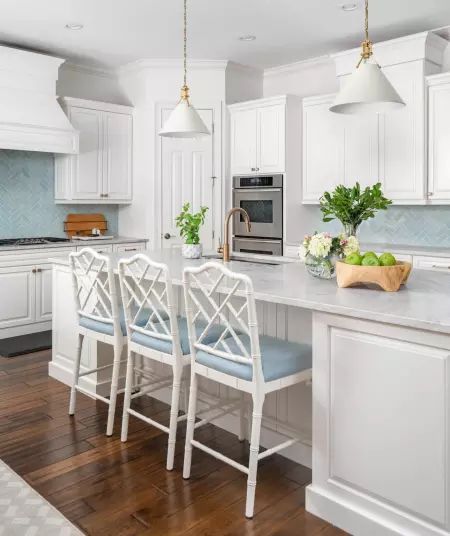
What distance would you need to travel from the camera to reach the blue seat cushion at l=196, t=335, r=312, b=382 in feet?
7.32

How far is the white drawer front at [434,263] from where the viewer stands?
4195 millimetres

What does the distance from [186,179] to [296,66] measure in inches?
61.9

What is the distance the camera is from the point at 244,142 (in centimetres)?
554

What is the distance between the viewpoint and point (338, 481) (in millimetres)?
2168

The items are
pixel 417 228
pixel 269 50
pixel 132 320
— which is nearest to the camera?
pixel 132 320

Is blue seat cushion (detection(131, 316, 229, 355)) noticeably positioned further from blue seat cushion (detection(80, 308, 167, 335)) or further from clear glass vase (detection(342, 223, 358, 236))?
clear glass vase (detection(342, 223, 358, 236))

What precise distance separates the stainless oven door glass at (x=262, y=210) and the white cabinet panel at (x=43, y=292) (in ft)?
6.20

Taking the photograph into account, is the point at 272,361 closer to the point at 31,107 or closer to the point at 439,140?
the point at 439,140

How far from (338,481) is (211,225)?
382cm

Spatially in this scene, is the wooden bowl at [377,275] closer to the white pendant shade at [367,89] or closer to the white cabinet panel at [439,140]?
the white pendant shade at [367,89]

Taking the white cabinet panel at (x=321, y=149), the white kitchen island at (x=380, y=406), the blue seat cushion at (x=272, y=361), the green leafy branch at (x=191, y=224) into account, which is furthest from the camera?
the white cabinet panel at (x=321, y=149)

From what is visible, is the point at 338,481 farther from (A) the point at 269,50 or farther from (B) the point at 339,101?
(A) the point at 269,50

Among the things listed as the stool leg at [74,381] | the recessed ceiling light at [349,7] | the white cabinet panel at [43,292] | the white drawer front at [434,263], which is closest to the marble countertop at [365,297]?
the stool leg at [74,381]

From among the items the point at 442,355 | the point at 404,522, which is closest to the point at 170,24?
the point at 442,355
